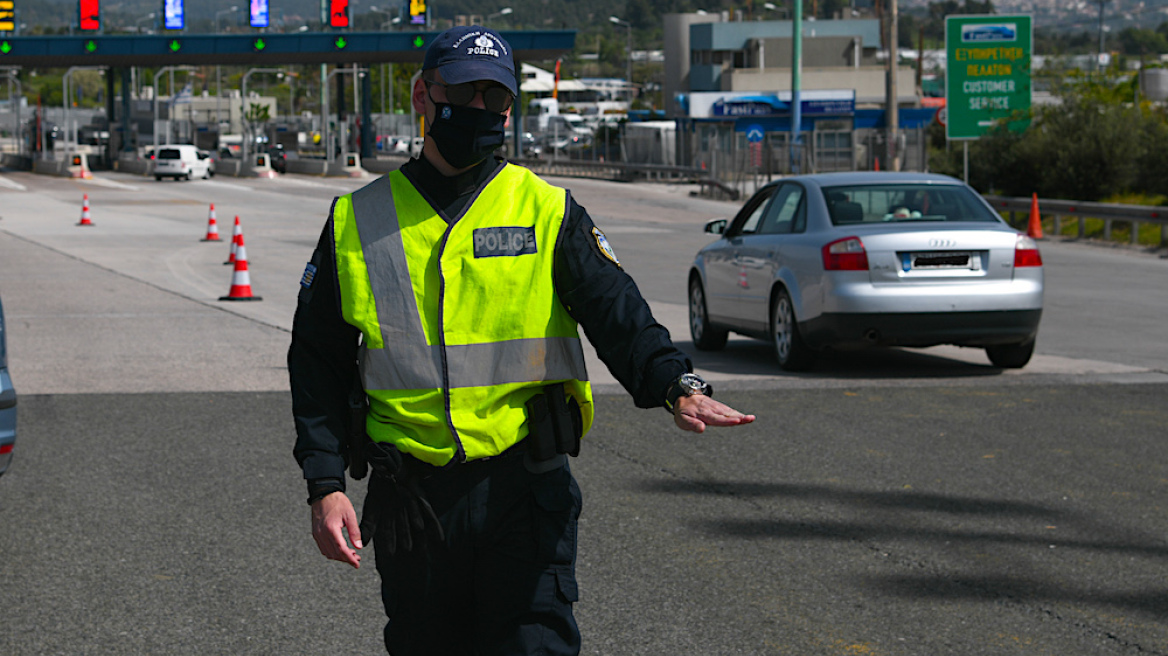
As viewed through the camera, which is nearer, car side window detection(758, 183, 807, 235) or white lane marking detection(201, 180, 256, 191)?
car side window detection(758, 183, 807, 235)

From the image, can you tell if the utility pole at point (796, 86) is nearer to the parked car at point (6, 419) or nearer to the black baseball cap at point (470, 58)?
the parked car at point (6, 419)

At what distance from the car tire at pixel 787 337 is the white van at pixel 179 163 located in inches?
2160

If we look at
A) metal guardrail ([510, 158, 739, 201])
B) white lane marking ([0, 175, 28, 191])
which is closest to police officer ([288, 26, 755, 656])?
metal guardrail ([510, 158, 739, 201])

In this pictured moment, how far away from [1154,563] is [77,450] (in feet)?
18.4

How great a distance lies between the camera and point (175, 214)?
39062 mm

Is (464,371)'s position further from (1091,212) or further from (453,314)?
(1091,212)

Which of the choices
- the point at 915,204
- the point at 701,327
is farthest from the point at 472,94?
the point at 701,327

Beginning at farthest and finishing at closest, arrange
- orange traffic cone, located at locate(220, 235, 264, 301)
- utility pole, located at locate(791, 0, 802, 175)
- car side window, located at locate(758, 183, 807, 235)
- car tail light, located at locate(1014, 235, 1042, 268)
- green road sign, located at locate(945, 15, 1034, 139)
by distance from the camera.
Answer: utility pole, located at locate(791, 0, 802, 175) < green road sign, located at locate(945, 15, 1034, 139) < orange traffic cone, located at locate(220, 235, 264, 301) < car side window, located at locate(758, 183, 807, 235) < car tail light, located at locate(1014, 235, 1042, 268)

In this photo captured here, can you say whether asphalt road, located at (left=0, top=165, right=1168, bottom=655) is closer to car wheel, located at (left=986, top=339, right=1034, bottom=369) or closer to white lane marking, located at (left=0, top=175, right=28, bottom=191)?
car wheel, located at (left=986, top=339, right=1034, bottom=369)

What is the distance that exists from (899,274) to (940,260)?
0.34 meters

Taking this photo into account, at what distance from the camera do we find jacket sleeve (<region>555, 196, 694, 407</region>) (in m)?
3.19

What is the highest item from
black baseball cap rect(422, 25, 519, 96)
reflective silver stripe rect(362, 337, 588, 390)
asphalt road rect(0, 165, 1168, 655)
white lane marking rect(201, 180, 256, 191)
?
white lane marking rect(201, 180, 256, 191)

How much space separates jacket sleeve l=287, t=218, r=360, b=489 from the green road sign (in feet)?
101

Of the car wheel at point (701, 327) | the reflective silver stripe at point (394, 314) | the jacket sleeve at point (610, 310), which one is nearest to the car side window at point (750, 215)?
the car wheel at point (701, 327)
